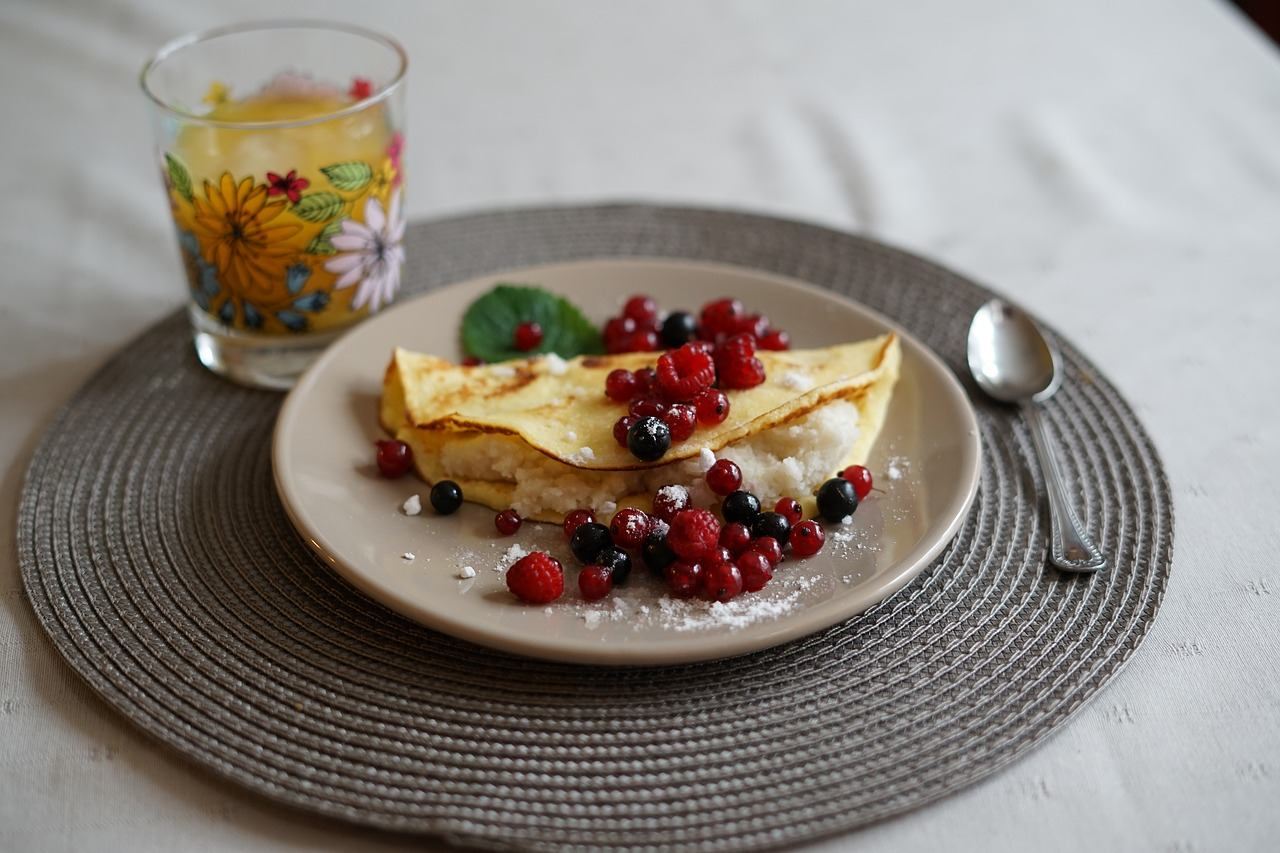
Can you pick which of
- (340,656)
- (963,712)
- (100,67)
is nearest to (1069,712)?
(963,712)

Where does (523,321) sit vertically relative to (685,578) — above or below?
below

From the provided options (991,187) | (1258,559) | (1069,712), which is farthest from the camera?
(991,187)

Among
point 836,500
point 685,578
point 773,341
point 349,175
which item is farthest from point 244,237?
point 836,500

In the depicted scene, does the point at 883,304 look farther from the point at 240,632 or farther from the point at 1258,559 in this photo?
the point at 240,632

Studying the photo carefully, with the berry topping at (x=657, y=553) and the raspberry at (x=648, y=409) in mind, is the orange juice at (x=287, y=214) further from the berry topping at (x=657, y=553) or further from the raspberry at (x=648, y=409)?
the berry topping at (x=657, y=553)

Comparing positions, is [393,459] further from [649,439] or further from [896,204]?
[896,204]

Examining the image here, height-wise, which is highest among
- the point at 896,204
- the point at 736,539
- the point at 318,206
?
the point at 318,206
